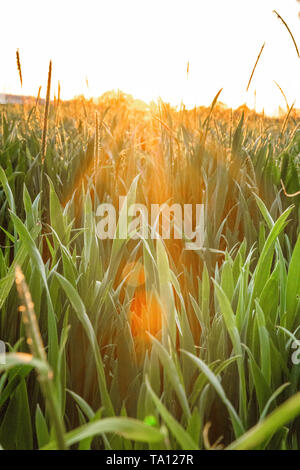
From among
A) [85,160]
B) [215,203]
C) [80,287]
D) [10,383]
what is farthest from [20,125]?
[10,383]

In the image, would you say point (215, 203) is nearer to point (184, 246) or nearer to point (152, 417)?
point (184, 246)

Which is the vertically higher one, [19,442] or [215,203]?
[215,203]

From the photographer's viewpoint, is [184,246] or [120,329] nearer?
[120,329]

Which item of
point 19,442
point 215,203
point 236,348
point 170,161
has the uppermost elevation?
point 170,161

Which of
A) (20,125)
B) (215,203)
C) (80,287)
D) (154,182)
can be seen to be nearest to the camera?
(80,287)

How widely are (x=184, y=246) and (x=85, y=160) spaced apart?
0.51m

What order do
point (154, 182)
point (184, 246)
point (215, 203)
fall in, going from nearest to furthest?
point (184, 246) < point (215, 203) < point (154, 182)

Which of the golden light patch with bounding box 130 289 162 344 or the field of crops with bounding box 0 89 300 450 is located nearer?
the field of crops with bounding box 0 89 300 450

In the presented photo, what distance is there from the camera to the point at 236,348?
0.47 m

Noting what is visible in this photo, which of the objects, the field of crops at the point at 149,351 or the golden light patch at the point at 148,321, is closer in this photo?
the field of crops at the point at 149,351

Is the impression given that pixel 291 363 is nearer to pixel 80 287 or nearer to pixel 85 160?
pixel 80 287

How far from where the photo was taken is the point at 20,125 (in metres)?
2.43

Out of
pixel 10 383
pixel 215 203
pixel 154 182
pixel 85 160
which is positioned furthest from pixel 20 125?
pixel 10 383

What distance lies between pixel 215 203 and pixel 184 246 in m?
0.20
